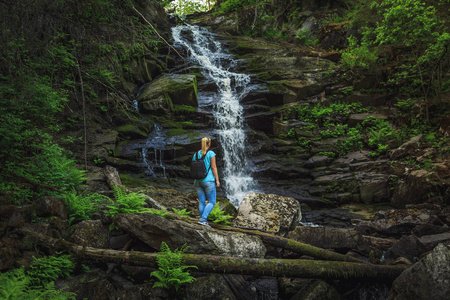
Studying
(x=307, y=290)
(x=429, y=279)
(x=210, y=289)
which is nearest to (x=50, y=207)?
(x=210, y=289)

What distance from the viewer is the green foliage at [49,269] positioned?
3547 mm

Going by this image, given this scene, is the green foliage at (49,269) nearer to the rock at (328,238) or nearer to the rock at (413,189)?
the rock at (328,238)

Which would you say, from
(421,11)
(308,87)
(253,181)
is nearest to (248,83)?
(308,87)

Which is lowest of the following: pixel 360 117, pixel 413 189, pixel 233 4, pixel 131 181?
pixel 413 189

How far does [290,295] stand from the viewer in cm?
482

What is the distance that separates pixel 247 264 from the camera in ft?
14.0

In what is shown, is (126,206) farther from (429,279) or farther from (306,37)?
(306,37)

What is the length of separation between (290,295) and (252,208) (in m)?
2.55

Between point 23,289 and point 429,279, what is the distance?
5489mm

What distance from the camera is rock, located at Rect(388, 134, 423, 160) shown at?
11.2 metres

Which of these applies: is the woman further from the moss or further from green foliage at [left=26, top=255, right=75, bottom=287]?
the moss

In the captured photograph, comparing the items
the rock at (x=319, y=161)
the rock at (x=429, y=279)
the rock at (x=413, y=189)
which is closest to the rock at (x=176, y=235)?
the rock at (x=429, y=279)

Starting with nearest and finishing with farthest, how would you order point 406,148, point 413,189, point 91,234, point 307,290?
point 307,290, point 91,234, point 413,189, point 406,148

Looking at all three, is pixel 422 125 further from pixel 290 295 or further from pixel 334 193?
pixel 290 295
